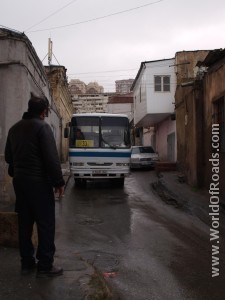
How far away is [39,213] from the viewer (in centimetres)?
473

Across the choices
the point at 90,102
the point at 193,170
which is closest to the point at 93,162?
the point at 193,170

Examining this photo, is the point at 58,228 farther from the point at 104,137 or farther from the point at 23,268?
the point at 104,137

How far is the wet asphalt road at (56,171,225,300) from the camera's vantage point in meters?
5.13

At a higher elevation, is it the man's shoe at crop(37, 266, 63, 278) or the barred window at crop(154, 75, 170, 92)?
the barred window at crop(154, 75, 170, 92)

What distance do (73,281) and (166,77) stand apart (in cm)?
2309

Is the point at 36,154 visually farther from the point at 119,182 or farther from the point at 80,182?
the point at 119,182

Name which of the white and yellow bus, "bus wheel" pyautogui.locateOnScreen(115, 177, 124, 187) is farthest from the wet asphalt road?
"bus wheel" pyautogui.locateOnScreen(115, 177, 124, 187)

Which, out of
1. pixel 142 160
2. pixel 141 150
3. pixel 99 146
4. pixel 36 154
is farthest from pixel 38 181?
pixel 141 150

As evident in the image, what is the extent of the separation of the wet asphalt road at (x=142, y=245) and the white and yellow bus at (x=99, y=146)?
Answer: 2179 mm

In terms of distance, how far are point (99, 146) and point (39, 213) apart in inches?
450

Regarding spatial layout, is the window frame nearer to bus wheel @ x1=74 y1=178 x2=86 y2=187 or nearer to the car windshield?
the car windshield

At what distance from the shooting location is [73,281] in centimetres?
457

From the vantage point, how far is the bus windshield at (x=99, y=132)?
53.1 ft

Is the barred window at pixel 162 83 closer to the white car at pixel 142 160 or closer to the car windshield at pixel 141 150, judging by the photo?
the car windshield at pixel 141 150
